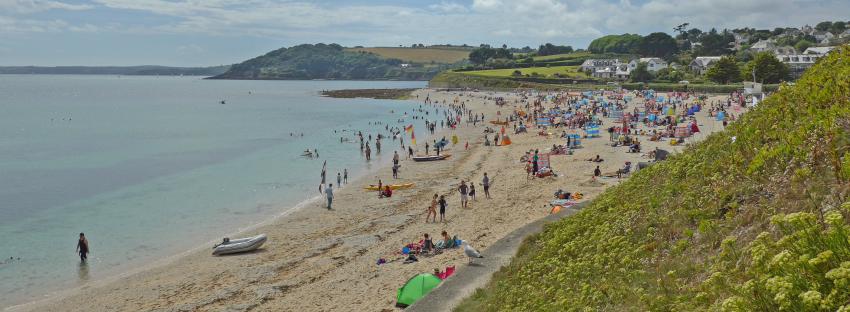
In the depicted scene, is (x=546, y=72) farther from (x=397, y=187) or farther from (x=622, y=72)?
(x=397, y=187)

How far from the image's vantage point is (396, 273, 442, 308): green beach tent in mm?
13141

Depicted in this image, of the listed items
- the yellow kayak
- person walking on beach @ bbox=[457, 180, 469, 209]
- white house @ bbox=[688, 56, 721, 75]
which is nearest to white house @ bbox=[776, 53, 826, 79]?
white house @ bbox=[688, 56, 721, 75]

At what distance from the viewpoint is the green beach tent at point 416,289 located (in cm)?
1314

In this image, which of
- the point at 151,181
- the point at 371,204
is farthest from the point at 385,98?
the point at 371,204

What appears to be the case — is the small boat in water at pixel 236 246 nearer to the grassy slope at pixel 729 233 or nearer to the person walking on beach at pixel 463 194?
the person walking on beach at pixel 463 194

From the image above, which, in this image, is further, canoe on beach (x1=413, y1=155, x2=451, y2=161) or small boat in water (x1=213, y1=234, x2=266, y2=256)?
canoe on beach (x1=413, y1=155, x2=451, y2=161)

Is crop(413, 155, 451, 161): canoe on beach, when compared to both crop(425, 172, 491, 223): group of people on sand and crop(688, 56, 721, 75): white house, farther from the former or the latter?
crop(688, 56, 721, 75): white house

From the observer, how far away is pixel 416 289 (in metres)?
13.3

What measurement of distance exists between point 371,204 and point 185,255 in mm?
8270

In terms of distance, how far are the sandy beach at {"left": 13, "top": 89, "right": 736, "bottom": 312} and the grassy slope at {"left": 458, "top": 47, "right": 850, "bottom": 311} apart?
15.1 ft

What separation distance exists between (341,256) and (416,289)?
17.8 ft

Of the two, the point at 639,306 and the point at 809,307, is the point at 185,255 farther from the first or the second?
the point at 809,307

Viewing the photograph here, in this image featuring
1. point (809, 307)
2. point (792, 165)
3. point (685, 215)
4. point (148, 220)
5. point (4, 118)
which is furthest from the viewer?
point (4, 118)

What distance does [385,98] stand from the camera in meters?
128
